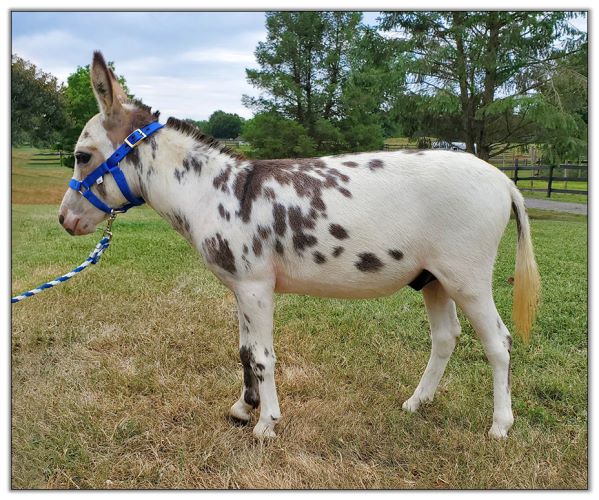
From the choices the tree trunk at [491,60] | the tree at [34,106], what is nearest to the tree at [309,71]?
Result: the tree trunk at [491,60]

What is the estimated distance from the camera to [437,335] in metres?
3.54

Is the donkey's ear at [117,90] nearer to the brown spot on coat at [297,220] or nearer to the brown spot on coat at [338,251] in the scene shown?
the brown spot on coat at [297,220]

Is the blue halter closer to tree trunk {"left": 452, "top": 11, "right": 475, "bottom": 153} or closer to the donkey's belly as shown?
the donkey's belly

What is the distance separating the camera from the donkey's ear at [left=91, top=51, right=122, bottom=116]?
283 cm

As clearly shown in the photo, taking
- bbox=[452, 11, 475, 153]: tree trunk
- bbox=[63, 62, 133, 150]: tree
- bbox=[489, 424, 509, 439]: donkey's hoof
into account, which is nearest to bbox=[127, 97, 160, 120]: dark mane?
bbox=[489, 424, 509, 439]: donkey's hoof

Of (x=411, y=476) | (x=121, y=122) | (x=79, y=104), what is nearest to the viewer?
(x=411, y=476)

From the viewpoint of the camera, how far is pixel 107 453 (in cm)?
300

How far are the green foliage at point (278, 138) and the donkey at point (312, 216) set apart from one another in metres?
7.16

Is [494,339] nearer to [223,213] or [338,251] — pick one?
[338,251]

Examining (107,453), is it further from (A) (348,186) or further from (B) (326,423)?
(A) (348,186)

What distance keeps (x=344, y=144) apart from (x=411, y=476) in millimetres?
8713

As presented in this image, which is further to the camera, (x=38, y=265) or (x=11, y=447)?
(x=38, y=265)

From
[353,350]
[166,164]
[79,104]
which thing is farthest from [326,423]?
[79,104]

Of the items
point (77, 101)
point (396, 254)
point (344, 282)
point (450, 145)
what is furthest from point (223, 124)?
point (450, 145)
